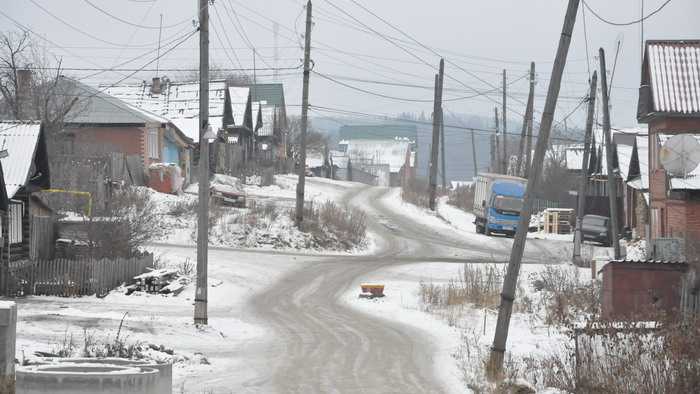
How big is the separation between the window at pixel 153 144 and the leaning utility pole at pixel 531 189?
130 ft

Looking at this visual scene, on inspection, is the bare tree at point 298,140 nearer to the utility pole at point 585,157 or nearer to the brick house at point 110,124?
→ the brick house at point 110,124

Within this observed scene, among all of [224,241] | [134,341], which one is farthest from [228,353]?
[224,241]

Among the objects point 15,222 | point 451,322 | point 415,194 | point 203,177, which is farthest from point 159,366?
point 415,194

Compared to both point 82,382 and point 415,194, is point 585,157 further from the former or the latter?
point 82,382

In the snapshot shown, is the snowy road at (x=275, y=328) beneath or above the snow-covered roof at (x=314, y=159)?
beneath

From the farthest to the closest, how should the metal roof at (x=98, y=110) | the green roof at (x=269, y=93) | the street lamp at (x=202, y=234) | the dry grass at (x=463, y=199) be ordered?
the green roof at (x=269, y=93) < the dry grass at (x=463, y=199) < the metal roof at (x=98, y=110) < the street lamp at (x=202, y=234)

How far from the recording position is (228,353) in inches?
797

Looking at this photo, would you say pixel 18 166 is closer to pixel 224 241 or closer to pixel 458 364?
pixel 224 241

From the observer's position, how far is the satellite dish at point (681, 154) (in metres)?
33.9

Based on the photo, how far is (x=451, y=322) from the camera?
24.9m

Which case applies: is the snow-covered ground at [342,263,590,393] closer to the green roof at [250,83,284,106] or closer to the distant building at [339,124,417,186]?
the green roof at [250,83,284,106]

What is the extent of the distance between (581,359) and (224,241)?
28.5 metres

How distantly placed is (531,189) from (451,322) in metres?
8.48

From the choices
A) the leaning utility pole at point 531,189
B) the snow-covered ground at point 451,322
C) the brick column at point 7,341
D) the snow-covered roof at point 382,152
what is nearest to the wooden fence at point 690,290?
the snow-covered ground at point 451,322
